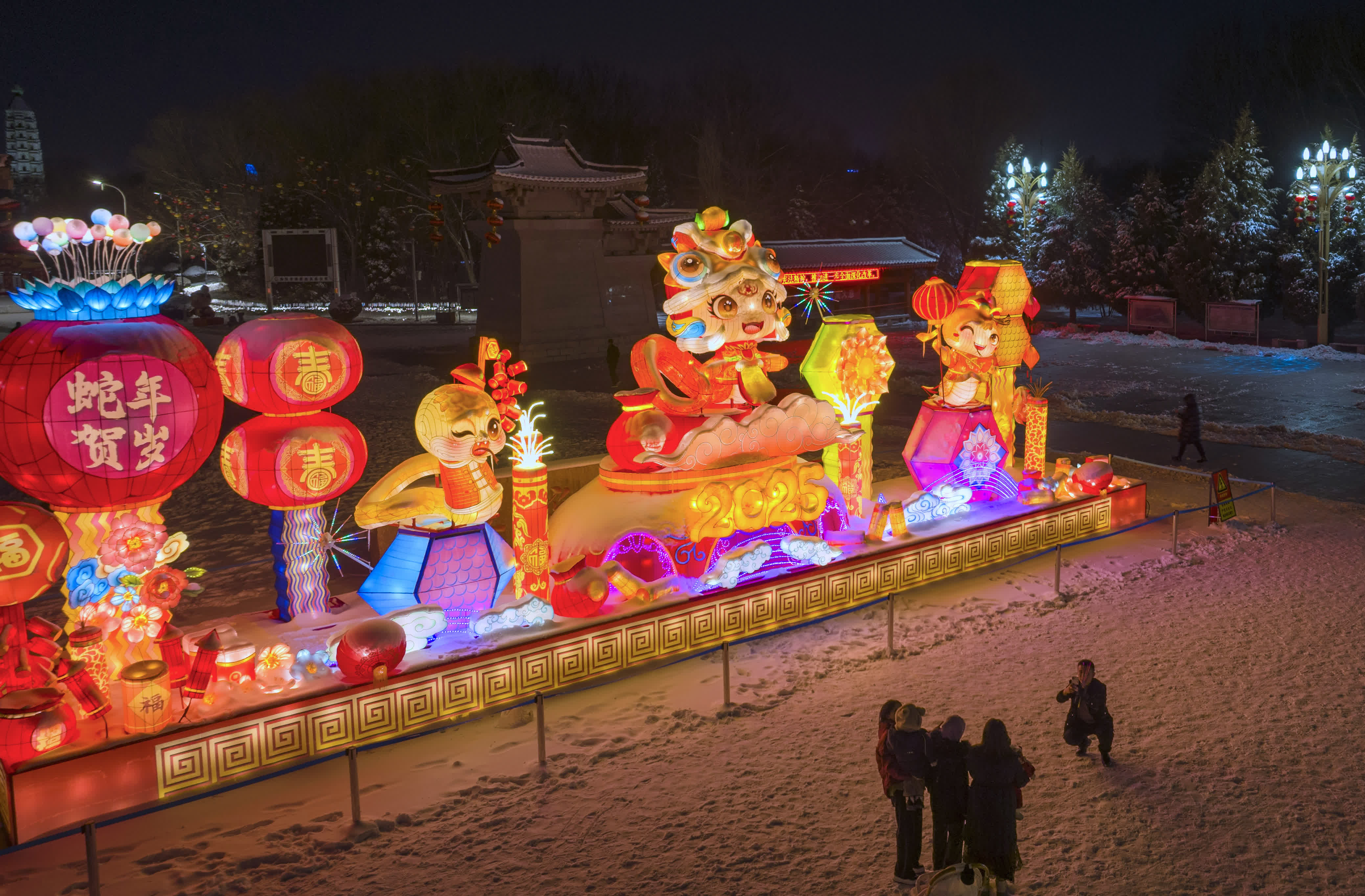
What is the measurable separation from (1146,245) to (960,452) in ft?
109

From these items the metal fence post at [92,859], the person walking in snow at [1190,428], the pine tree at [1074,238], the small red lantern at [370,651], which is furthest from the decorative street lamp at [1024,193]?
the metal fence post at [92,859]

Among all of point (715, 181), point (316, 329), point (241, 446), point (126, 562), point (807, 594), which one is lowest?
point (807, 594)

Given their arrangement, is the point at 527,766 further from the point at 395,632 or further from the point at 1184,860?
the point at 1184,860

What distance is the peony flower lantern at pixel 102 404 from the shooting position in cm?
721

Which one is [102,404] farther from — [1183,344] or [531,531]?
[1183,344]

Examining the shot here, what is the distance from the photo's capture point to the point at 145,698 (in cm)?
725

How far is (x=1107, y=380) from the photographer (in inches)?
1038

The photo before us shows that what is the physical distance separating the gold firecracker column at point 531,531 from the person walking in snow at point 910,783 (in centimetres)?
401

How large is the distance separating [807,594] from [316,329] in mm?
5227

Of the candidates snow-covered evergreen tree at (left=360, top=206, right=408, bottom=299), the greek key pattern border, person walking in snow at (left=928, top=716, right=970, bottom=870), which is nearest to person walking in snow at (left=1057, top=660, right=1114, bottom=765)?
person walking in snow at (left=928, top=716, right=970, bottom=870)

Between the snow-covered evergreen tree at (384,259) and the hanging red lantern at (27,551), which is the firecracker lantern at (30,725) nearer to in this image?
the hanging red lantern at (27,551)

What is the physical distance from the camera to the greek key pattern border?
737 cm

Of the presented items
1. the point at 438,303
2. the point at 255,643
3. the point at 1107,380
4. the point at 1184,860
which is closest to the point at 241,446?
the point at 255,643

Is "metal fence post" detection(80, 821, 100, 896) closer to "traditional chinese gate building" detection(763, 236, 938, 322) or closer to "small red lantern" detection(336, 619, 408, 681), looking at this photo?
"small red lantern" detection(336, 619, 408, 681)
